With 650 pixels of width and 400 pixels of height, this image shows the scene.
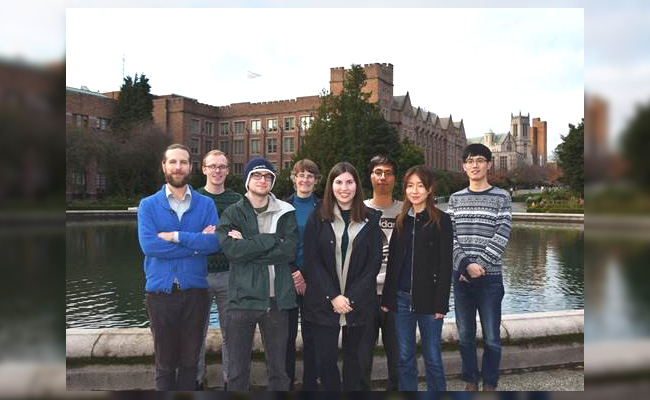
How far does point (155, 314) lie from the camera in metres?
3.39

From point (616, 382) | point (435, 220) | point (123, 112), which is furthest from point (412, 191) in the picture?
point (123, 112)

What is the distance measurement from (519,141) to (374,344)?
126m

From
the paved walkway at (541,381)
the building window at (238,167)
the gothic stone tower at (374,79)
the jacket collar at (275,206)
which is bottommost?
the paved walkway at (541,381)

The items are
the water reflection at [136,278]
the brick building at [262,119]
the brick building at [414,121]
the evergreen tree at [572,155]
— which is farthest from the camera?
the brick building at [414,121]

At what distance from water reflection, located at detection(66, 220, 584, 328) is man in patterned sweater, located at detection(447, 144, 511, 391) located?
13.9 ft

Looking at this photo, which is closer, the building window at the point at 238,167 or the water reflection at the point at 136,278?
the water reflection at the point at 136,278

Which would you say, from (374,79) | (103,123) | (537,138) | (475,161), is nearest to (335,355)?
(475,161)

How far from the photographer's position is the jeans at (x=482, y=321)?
3654mm

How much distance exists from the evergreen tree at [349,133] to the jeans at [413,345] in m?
26.3

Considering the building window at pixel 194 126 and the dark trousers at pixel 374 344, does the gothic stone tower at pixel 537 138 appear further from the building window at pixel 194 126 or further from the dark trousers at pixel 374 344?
the dark trousers at pixel 374 344

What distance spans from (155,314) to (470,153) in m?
2.61

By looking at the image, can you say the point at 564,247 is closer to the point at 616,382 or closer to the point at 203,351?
the point at 616,382

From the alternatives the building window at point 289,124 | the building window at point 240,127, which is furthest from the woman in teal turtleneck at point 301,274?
the building window at point 240,127

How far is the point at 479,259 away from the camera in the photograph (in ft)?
11.9
